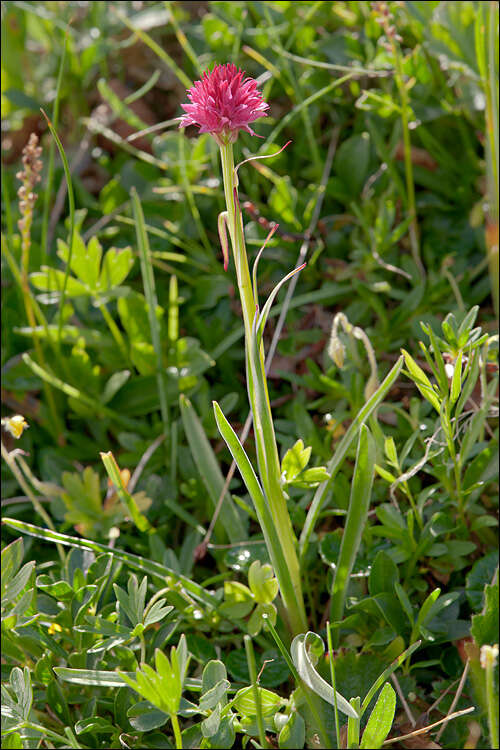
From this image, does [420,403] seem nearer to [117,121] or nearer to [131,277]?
[131,277]

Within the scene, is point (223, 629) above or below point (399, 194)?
below

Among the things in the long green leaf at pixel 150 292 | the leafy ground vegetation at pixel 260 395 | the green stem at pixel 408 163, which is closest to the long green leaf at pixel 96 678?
the leafy ground vegetation at pixel 260 395

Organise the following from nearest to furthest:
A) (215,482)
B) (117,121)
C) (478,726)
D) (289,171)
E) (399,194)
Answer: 1. (478,726)
2. (215,482)
3. (399,194)
4. (289,171)
5. (117,121)

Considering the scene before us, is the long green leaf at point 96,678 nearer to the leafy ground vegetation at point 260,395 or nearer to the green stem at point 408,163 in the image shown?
the leafy ground vegetation at point 260,395

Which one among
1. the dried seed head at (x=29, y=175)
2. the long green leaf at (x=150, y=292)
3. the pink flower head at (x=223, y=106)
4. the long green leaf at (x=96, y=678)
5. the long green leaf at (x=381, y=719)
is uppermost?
the pink flower head at (x=223, y=106)

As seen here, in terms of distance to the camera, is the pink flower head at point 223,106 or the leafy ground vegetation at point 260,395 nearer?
the pink flower head at point 223,106

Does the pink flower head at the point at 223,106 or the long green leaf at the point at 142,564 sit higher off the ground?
the pink flower head at the point at 223,106

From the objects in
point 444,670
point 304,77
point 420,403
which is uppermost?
point 304,77

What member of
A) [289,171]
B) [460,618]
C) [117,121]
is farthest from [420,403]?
[117,121]
